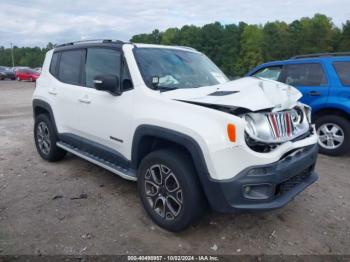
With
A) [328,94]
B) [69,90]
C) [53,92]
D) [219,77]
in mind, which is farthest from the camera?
[328,94]

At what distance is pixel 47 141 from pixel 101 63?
1968mm

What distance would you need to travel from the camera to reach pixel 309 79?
20.7 ft

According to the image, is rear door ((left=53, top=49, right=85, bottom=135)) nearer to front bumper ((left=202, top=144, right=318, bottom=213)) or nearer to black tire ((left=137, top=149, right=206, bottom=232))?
black tire ((left=137, top=149, right=206, bottom=232))

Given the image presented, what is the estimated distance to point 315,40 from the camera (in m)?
47.6

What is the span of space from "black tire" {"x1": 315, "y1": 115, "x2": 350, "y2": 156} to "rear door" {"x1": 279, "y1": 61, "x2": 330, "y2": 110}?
0.98 ft

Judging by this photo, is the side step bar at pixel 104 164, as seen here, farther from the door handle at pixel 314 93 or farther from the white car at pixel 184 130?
the door handle at pixel 314 93

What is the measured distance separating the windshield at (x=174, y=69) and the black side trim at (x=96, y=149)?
0.96 metres

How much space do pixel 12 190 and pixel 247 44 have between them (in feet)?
208

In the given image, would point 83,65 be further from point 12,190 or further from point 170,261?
point 170,261

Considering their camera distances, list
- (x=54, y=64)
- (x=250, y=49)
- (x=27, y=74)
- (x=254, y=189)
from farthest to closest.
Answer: (x=250, y=49), (x=27, y=74), (x=54, y=64), (x=254, y=189)

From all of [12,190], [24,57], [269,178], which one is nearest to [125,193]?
[12,190]

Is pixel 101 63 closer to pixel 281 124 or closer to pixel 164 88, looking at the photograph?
pixel 164 88

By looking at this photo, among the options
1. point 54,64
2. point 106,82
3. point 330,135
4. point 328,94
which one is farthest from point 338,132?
point 54,64

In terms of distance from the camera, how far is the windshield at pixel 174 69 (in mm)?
3861
